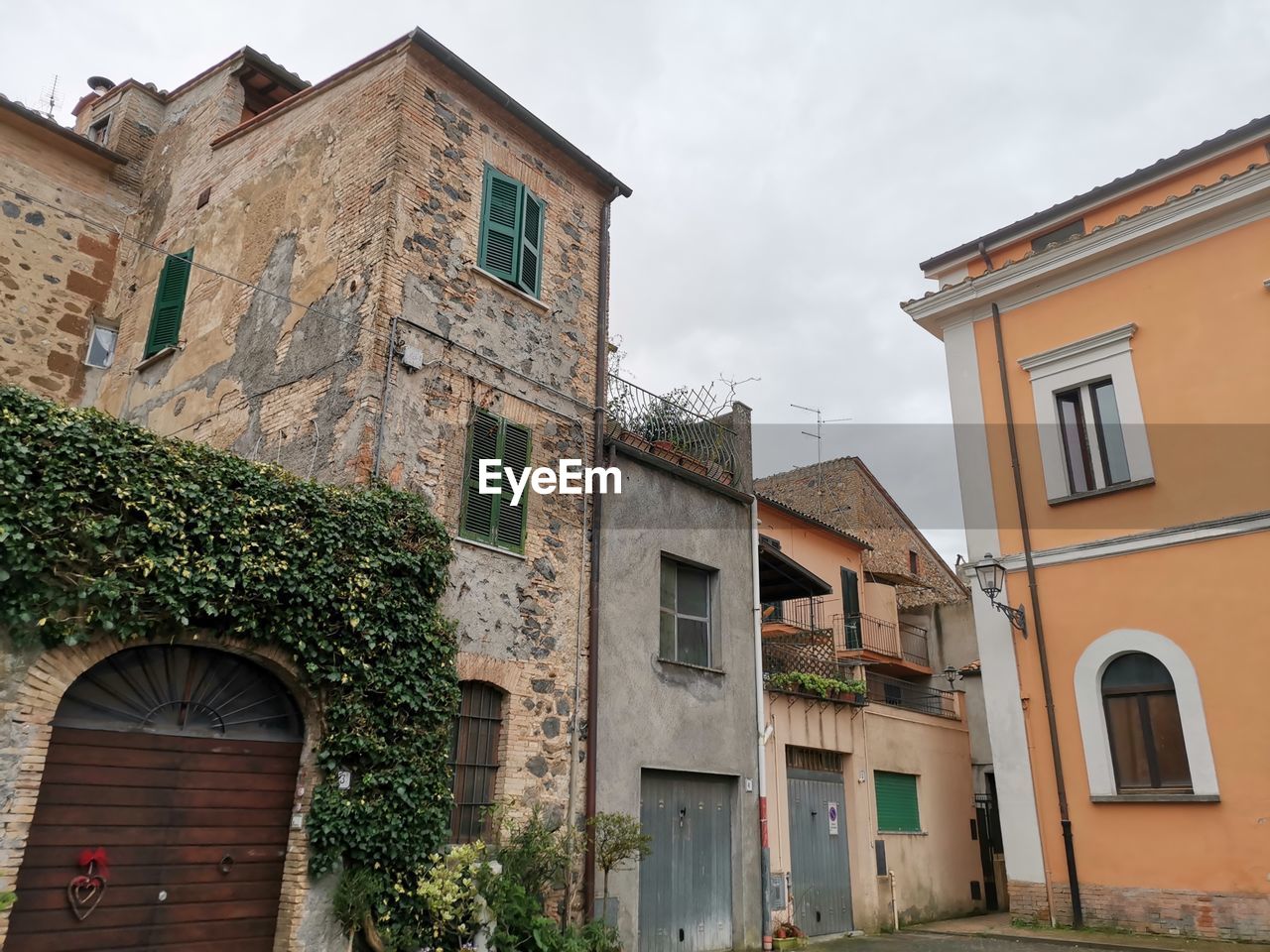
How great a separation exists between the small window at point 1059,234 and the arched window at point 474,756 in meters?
10.8

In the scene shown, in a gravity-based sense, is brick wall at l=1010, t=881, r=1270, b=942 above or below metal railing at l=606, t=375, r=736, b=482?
below

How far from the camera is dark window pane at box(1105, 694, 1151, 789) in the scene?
459 inches

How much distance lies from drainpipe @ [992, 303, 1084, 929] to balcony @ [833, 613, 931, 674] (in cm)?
736

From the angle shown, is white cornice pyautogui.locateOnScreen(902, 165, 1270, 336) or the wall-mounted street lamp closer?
white cornice pyautogui.locateOnScreen(902, 165, 1270, 336)

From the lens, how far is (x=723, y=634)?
12078mm

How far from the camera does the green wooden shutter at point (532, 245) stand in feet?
35.4

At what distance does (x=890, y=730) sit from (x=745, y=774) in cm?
432

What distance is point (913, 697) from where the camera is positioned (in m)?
18.0

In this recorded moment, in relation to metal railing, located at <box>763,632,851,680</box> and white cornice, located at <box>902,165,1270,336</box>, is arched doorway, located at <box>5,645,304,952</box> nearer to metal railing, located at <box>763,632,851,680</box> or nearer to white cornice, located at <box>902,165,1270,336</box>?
metal railing, located at <box>763,632,851,680</box>

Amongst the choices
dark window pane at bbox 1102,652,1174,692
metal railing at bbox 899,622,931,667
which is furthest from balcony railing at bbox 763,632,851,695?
metal railing at bbox 899,622,931,667

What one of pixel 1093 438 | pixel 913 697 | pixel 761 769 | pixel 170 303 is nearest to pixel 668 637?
pixel 761 769

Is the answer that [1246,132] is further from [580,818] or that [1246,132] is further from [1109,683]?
[580,818]

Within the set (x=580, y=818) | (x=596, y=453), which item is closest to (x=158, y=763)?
(x=580, y=818)

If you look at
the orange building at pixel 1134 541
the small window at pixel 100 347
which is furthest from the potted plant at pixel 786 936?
the small window at pixel 100 347
